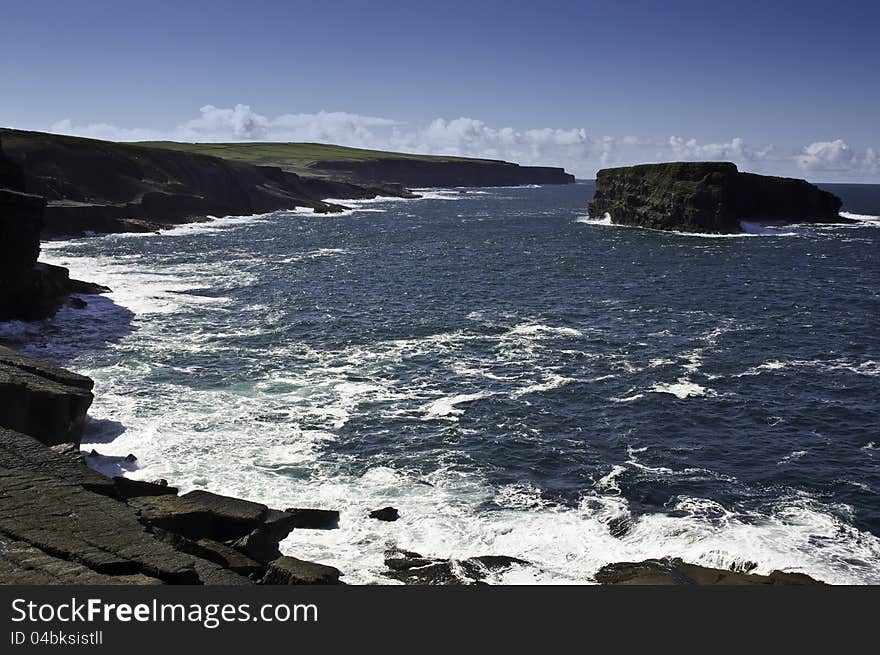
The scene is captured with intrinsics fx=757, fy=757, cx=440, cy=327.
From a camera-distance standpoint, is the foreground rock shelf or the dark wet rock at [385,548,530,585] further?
the dark wet rock at [385,548,530,585]

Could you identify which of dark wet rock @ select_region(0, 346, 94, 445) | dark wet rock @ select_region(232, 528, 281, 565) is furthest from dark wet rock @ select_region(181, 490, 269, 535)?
dark wet rock @ select_region(0, 346, 94, 445)

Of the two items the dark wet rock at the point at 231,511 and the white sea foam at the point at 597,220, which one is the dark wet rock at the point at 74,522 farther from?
the white sea foam at the point at 597,220

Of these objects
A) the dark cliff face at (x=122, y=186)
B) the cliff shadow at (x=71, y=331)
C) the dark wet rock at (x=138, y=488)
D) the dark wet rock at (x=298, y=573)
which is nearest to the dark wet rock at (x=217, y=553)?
the dark wet rock at (x=298, y=573)

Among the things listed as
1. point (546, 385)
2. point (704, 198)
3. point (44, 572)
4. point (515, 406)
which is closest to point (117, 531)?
point (44, 572)

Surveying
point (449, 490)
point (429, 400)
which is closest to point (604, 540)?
point (449, 490)

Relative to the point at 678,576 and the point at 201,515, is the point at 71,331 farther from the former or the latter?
the point at 678,576

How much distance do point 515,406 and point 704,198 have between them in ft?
354

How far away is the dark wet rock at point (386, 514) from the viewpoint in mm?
28000

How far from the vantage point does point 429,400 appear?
137ft

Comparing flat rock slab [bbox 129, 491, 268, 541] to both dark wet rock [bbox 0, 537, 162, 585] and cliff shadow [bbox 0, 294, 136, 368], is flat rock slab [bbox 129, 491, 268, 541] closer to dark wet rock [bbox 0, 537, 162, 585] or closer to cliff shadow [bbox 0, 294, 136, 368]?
dark wet rock [bbox 0, 537, 162, 585]

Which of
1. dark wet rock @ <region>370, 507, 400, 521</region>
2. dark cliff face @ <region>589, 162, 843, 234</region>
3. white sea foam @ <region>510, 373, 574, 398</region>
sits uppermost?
dark cliff face @ <region>589, 162, 843, 234</region>

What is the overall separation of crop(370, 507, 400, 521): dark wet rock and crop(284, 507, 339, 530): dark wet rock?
1.42 meters

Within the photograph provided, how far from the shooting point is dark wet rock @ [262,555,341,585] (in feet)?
69.2

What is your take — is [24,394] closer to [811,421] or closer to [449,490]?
[449,490]
